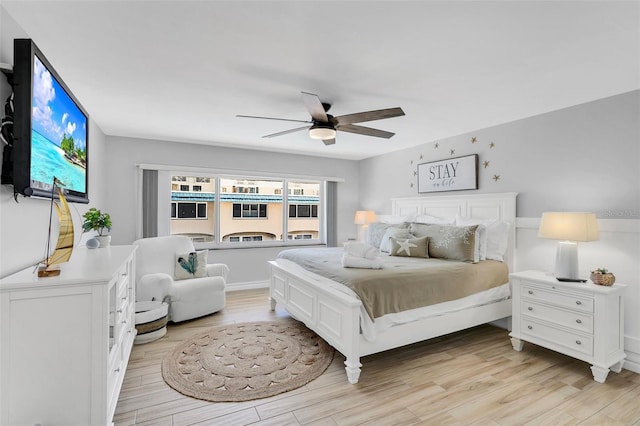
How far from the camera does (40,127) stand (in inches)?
68.0

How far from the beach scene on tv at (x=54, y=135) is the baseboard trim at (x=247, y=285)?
2783mm

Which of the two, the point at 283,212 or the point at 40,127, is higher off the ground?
the point at 40,127

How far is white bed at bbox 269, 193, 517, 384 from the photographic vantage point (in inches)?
95.0

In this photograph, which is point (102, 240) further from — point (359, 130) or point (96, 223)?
point (359, 130)

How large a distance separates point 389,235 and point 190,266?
2589mm

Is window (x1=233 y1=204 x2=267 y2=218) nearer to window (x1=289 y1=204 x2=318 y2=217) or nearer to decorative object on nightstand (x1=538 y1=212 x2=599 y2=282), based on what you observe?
window (x1=289 y1=204 x2=318 y2=217)

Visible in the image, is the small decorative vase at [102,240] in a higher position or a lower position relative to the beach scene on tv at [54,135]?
lower

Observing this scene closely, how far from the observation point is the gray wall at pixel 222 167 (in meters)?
4.29

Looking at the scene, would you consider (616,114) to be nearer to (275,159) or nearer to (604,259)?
(604,259)

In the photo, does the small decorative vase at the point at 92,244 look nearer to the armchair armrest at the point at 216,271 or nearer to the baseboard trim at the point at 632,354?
the armchair armrest at the point at 216,271

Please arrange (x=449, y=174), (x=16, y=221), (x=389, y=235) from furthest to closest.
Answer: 1. (x=449, y=174)
2. (x=389, y=235)
3. (x=16, y=221)

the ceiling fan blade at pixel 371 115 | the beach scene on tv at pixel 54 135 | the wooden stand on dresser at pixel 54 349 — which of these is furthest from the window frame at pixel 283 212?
the wooden stand on dresser at pixel 54 349

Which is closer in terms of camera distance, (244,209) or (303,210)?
(244,209)

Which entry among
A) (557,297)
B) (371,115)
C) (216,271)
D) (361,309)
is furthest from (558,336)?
(216,271)
